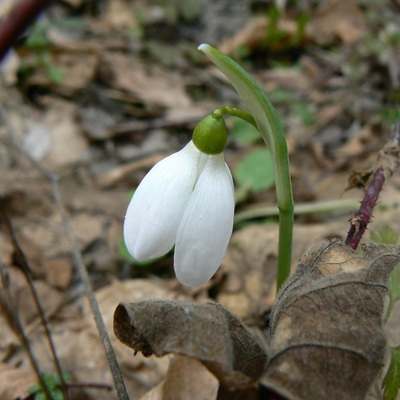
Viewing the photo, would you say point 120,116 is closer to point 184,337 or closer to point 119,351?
point 119,351

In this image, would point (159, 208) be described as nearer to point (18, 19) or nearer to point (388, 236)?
point (388, 236)

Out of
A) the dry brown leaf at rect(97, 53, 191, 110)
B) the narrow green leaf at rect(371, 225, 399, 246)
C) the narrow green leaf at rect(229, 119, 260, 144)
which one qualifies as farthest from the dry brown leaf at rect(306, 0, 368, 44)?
the narrow green leaf at rect(371, 225, 399, 246)

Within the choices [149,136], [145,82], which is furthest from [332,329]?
[145,82]

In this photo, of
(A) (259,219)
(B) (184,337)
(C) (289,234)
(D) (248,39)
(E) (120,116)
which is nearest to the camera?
(B) (184,337)

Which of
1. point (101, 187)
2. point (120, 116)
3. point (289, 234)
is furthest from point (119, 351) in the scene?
point (120, 116)

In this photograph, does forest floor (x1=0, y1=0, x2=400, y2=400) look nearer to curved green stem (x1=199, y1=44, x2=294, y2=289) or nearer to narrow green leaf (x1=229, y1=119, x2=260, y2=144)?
narrow green leaf (x1=229, y1=119, x2=260, y2=144)

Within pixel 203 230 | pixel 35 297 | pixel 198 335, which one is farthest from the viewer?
pixel 35 297

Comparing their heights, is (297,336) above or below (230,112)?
below
